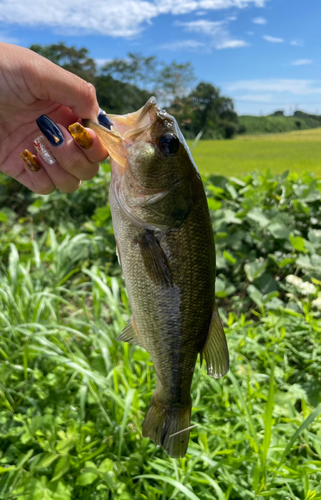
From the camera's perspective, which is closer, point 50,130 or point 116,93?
point 50,130

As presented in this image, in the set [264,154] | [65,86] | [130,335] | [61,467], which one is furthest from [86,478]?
[264,154]

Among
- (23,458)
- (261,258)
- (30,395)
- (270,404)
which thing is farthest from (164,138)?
(261,258)

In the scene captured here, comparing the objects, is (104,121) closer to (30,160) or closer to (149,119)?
(149,119)

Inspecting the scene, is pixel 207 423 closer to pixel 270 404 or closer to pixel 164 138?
pixel 270 404

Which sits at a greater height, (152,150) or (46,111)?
(46,111)

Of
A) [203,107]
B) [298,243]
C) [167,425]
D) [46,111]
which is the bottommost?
[167,425]
